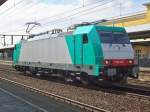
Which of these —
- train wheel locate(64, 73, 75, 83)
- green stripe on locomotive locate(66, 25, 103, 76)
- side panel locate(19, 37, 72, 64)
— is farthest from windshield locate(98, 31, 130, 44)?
train wheel locate(64, 73, 75, 83)

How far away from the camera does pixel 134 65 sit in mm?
19109

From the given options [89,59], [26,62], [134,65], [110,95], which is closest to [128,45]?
[134,65]

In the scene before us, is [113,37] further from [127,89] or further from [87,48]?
[127,89]

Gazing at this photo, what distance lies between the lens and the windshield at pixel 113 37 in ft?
61.8

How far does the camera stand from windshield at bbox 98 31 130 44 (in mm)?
18828

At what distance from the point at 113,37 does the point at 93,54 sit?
173 centimetres

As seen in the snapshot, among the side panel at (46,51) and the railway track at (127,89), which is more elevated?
the side panel at (46,51)

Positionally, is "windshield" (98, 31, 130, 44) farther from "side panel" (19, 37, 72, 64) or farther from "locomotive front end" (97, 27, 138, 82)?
"side panel" (19, 37, 72, 64)

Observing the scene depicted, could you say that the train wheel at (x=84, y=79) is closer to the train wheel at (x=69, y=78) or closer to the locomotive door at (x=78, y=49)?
the locomotive door at (x=78, y=49)

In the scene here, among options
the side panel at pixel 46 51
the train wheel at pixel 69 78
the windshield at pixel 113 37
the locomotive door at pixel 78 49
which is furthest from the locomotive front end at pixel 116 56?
the train wheel at pixel 69 78

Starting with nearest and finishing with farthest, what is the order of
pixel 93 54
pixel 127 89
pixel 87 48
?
pixel 93 54 → pixel 87 48 → pixel 127 89

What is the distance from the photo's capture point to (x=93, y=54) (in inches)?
721

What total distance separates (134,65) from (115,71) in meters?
1.59

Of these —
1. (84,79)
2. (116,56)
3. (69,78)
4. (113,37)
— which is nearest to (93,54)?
(116,56)
